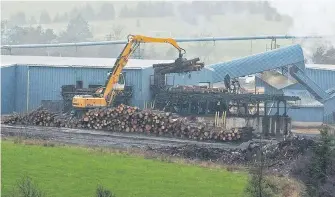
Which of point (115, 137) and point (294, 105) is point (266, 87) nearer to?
point (294, 105)

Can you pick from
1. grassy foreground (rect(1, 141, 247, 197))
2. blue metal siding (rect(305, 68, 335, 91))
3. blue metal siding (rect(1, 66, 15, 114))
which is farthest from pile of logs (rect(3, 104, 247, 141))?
blue metal siding (rect(305, 68, 335, 91))

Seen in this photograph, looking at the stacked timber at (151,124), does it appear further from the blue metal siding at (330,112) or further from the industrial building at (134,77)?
the blue metal siding at (330,112)

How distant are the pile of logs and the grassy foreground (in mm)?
7376

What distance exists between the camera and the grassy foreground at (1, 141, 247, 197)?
15516mm

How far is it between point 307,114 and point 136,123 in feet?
46.0

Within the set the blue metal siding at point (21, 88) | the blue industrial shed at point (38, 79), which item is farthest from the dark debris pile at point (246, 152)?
the blue metal siding at point (21, 88)

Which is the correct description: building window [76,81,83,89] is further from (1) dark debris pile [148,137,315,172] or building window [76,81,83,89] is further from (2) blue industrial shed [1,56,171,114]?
(1) dark debris pile [148,137,315,172]

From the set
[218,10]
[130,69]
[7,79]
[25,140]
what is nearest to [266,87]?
[130,69]

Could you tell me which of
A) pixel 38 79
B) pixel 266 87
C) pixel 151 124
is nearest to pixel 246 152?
pixel 151 124

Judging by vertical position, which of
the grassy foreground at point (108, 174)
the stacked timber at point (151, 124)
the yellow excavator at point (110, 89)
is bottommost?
the grassy foreground at point (108, 174)

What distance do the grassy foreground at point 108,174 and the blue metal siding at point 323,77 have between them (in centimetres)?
2474

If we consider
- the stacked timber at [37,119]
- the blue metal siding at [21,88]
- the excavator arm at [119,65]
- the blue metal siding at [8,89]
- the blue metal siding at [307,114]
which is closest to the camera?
the stacked timber at [37,119]

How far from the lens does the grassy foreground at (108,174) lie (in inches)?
611

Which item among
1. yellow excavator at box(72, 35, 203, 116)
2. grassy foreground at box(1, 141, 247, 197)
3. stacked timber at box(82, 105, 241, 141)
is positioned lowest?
grassy foreground at box(1, 141, 247, 197)
